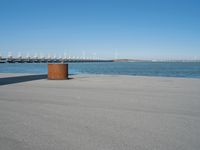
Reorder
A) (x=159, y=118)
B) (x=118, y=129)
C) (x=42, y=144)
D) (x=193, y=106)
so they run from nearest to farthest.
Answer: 1. (x=42, y=144)
2. (x=118, y=129)
3. (x=159, y=118)
4. (x=193, y=106)

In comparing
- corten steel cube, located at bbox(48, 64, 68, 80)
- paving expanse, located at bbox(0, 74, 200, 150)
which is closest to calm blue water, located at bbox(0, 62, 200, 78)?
corten steel cube, located at bbox(48, 64, 68, 80)

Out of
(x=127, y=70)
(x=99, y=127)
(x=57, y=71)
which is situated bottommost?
(x=127, y=70)

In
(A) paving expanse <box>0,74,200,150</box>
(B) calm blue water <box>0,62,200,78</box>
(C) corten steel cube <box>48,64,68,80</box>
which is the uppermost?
(C) corten steel cube <box>48,64,68,80</box>

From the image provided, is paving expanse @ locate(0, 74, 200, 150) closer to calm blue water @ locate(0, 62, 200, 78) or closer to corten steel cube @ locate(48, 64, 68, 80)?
corten steel cube @ locate(48, 64, 68, 80)

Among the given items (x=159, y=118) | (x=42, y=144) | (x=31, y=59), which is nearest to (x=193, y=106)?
(x=159, y=118)

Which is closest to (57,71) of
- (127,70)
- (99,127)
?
(99,127)

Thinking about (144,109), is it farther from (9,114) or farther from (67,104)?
(9,114)

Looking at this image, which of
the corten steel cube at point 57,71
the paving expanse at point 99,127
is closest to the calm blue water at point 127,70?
the corten steel cube at point 57,71

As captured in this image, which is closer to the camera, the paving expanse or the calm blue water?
the paving expanse

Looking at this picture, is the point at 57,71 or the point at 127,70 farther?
the point at 127,70

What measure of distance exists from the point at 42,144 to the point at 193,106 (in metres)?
4.90

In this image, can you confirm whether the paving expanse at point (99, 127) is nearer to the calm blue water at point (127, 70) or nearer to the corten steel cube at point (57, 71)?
the corten steel cube at point (57, 71)

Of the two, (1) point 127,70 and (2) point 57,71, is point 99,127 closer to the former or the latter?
(2) point 57,71

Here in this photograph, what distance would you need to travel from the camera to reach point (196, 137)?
391 cm
